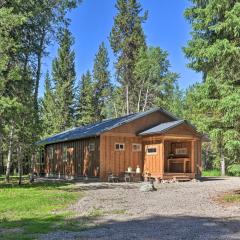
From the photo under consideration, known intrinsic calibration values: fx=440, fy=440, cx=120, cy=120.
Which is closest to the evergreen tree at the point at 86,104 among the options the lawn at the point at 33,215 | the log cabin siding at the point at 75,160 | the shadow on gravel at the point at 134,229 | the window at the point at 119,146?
the log cabin siding at the point at 75,160

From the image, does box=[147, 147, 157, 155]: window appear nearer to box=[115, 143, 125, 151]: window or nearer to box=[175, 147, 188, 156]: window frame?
box=[115, 143, 125, 151]: window

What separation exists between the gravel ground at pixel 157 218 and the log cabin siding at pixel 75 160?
38.1ft

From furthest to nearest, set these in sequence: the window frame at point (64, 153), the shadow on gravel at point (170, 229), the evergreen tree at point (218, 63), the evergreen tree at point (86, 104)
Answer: the evergreen tree at point (86, 104)
the window frame at point (64, 153)
the evergreen tree at point (218, 63)
the shadow on gravel at point (170, 229)

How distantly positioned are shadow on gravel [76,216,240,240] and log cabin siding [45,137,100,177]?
17077mm

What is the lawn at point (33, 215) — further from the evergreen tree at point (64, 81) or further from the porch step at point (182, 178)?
the evergreen tree at point (64, 81)

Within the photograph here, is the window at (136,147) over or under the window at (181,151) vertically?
over

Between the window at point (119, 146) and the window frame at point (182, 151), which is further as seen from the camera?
the window frame at point (182, 151)

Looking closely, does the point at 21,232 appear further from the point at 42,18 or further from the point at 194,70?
the point at 42,18

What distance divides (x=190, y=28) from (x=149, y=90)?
3734 cm

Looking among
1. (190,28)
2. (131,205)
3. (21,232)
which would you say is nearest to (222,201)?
(131,205)

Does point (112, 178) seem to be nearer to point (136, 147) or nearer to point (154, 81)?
point (136, 147)

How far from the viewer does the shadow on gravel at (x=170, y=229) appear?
8.69m

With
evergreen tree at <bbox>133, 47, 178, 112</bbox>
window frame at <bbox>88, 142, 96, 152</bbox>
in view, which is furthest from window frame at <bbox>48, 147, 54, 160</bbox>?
evergreen tree at <bbox>133, 47, 178, 112</bbox>

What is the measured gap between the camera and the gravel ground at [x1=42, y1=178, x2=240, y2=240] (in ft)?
29.2
